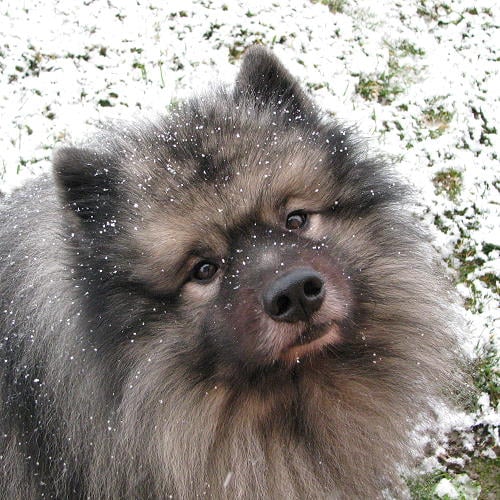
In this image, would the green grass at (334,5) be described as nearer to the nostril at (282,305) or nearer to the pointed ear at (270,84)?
the pointed ear at (270,84)

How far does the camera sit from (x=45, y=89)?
226 inches

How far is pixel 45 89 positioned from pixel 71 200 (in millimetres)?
3490

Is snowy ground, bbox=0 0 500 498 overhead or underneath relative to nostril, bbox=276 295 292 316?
underneath

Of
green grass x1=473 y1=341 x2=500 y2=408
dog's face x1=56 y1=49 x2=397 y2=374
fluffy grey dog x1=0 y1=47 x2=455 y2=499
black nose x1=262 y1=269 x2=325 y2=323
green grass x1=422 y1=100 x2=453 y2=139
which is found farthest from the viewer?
green grass x1=422 y1=100 x2=453 y2=139

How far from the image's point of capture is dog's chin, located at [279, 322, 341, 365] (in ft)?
7.87

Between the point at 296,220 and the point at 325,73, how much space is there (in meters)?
3.62

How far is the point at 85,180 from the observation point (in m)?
2.65

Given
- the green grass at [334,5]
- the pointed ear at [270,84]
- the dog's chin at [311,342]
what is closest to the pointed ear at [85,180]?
the pointed ear at [270,84]

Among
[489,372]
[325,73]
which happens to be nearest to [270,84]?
[489,372]

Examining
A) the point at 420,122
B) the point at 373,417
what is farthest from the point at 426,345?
A: the point at 420,122

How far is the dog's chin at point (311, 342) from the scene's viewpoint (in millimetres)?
2398

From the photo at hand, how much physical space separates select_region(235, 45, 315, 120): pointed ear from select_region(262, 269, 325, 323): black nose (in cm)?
95

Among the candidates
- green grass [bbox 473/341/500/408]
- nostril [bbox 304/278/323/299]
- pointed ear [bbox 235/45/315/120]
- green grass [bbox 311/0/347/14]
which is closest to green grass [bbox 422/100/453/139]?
green grass [bbox 311/0/347/14]

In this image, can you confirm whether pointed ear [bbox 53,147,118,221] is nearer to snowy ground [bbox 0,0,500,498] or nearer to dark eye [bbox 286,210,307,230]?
dark eye [bbox 286,210,307,230]
